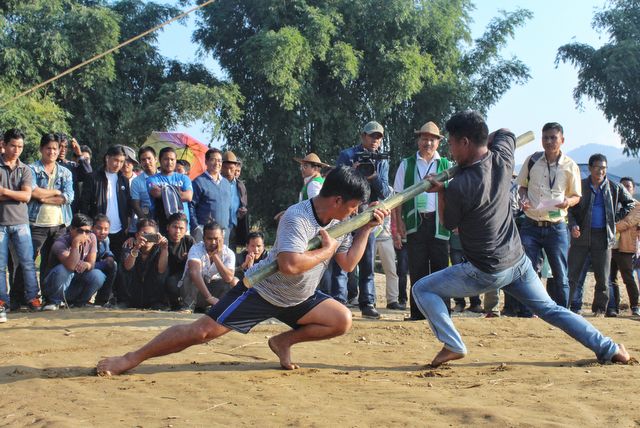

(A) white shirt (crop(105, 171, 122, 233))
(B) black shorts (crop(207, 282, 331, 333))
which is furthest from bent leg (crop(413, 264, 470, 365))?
(A) white shirt (crop(105, 171, 122, 233))

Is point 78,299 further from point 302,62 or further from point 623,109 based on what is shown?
point 623,109

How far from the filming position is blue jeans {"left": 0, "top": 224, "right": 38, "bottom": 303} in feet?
27.5

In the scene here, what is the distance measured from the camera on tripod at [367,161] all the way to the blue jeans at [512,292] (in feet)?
8.91

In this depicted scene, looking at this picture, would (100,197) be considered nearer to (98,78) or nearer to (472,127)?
(472,127)

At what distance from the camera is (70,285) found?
30.1ft

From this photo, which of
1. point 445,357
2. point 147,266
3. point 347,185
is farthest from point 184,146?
point 347,185

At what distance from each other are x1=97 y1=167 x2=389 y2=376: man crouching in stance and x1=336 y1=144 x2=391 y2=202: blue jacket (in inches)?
123

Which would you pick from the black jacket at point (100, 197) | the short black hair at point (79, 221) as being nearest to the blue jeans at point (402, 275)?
the black jacket at point (100, 197)

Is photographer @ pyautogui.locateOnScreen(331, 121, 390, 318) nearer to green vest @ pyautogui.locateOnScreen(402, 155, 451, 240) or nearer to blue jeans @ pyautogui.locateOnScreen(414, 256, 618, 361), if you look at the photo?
green vest @ pyautogui.locateOnScreen(402, 155, 451, 240)

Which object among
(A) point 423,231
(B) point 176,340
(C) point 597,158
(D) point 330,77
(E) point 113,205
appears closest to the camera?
(B) point 176,340

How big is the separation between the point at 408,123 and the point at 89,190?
1812 centimetres

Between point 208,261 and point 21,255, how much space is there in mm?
1996

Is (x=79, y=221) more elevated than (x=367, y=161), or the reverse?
(x=367, y=161)

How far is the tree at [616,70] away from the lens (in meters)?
28.1
